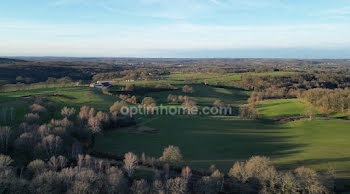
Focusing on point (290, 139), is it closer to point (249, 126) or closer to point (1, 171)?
point (249, 126)

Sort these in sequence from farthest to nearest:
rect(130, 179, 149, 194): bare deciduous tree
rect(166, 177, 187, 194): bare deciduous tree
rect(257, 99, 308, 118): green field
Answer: rect(257, 99, 308, 118): green field
rect(166, 177, 187, 194): bare deciduous tree
rect(130, 179, 149, 194): bare deciduous tree

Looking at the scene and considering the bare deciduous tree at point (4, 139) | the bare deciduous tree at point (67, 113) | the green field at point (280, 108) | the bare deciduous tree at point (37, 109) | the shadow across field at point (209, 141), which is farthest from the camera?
the green field at point (280, 108)

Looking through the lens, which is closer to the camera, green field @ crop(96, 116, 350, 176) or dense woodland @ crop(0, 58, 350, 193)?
dense woodland @ crop(0, 58, 350, 193)

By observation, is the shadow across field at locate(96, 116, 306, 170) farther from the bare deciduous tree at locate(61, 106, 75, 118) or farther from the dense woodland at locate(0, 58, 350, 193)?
the bare deciduous tree at locate(61, 106, 75, 118)

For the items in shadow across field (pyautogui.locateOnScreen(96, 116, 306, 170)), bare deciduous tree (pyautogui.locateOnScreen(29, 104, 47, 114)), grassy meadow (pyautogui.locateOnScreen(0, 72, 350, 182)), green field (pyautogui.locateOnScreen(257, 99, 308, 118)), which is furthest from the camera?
green field (pyautogui.locateOnScreen(257, 99, 308, 118))

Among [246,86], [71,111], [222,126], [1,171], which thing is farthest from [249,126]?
[246,86]

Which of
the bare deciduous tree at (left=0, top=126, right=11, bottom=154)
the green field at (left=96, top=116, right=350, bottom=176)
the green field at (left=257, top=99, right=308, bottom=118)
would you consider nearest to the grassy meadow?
the green field at (left=96, top=116, right=350, bottom=176)

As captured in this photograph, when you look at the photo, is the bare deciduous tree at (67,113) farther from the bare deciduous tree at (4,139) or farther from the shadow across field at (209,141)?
the bare deciduous tree at (4,139)

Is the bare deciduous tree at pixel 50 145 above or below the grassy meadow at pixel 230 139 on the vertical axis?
above

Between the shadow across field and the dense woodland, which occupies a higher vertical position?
the dense woodland

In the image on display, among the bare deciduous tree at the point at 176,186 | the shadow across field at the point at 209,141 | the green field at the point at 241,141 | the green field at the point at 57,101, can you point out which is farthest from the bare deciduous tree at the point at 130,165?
the green field at the point at 57,101

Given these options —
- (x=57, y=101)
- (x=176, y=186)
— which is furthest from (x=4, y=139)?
(x=57, y=101)

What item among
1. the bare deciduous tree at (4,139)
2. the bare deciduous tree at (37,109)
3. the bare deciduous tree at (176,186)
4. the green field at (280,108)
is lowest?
the green field at (280,108)
